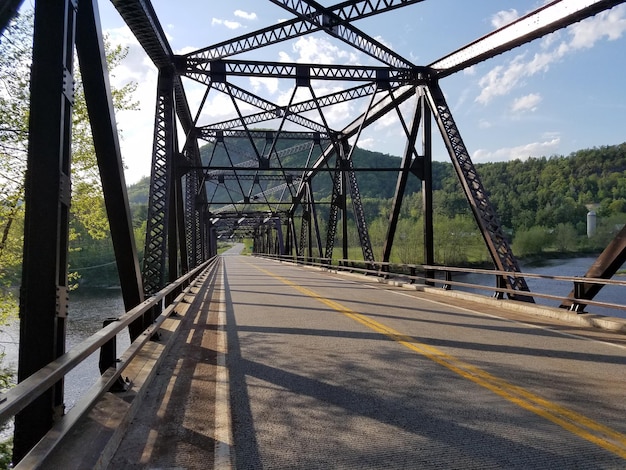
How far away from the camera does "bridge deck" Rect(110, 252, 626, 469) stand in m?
3.57

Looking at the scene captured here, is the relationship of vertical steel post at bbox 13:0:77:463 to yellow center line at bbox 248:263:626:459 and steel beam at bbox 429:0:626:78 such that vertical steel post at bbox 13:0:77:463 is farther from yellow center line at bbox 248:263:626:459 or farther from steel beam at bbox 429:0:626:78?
steel beam at bbox 429:0:626:78

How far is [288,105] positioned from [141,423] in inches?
605

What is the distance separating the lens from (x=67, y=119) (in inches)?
162

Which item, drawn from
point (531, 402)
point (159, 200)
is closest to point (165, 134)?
point (159, 200)

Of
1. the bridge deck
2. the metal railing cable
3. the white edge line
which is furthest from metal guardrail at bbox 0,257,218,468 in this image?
the white edge line

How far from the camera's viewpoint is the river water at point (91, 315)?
1491 centimetres

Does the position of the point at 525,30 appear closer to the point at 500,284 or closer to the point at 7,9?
the point at 500,284

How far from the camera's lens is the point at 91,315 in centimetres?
3073

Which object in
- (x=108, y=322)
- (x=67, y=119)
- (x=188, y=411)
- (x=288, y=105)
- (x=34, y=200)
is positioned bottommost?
(x=188, y=411)

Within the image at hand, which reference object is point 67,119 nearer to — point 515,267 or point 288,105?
point 515,267

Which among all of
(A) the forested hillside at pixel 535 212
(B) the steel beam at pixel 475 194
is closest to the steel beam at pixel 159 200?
(B) the steel beam at pixel 475 194

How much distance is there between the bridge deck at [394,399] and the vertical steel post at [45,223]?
747 millimetres

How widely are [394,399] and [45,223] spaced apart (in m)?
3.48

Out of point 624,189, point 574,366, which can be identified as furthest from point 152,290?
point 624,189
